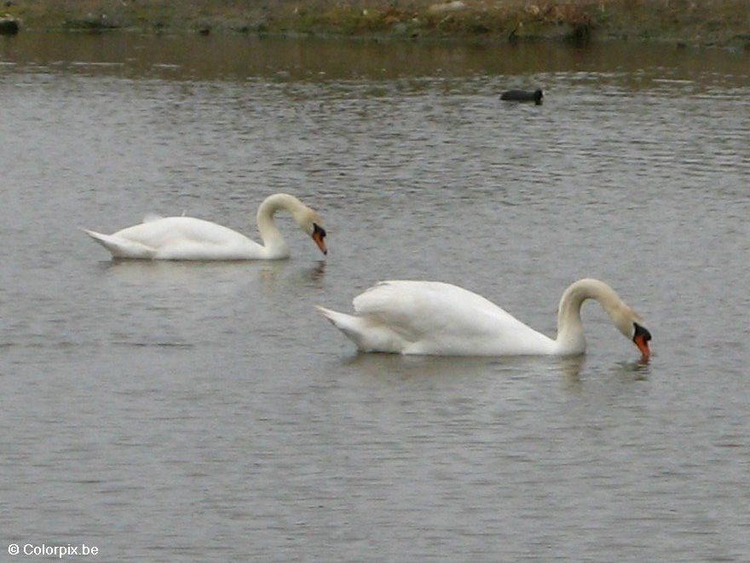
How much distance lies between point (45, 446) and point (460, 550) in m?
3.29

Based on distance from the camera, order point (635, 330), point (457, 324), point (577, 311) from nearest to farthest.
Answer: point (457, 324) → point (635, 330) → point (577, 311)

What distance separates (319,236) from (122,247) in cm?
193

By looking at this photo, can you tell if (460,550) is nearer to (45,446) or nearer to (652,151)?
(45,446)

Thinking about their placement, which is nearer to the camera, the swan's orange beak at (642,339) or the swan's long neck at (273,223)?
the swan's orange beak at (642,339)

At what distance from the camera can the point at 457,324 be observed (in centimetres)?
1588

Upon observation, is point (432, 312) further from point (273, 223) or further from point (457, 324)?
point (273, 223)

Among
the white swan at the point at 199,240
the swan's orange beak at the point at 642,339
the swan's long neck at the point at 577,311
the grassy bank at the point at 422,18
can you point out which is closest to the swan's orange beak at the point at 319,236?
the white swan at the point at 199,240

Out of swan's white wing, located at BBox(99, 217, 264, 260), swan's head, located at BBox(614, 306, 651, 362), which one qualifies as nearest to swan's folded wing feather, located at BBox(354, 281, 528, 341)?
swan's head, located at BBox(614, 306, 651, 362)

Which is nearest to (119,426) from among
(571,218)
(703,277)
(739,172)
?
(703,277)

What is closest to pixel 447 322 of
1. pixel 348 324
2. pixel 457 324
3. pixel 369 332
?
pixel 457 324

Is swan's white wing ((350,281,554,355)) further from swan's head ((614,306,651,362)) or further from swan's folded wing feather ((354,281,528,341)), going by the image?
swan's head ((614,306,651,362))

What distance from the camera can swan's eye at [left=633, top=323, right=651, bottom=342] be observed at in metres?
15.9

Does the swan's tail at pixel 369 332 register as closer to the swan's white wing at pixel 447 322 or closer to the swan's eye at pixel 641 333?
the swan's white wing at pixel 447 322

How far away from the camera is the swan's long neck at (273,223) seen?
67.8ft
